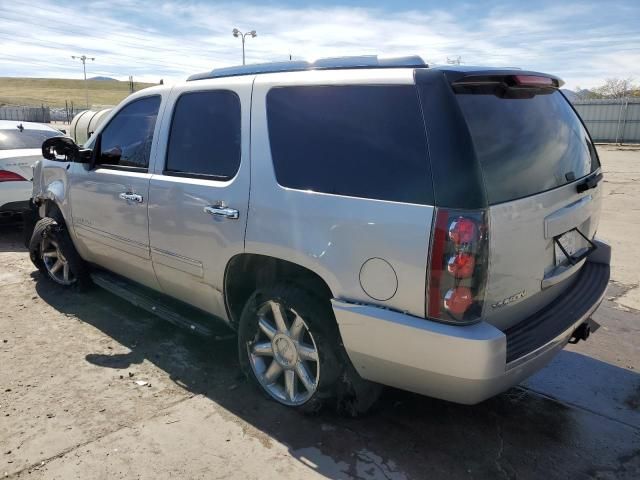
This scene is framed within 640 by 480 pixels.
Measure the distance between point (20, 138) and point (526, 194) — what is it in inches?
311

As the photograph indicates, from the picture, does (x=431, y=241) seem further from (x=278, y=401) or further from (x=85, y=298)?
(x=85, y=298)

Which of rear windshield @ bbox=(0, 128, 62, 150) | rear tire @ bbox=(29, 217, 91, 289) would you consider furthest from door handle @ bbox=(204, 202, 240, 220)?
rear windshield @ bbox=(0, 128, 62, 150)

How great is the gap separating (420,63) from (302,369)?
177cm

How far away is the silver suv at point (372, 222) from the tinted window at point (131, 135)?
50mm

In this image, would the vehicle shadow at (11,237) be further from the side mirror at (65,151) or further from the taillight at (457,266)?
the taillight at (457,266)

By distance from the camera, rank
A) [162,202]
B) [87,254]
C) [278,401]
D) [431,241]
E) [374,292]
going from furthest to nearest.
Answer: [87,254] < [162,202] < [278,401] < [374,292] < [431,241]

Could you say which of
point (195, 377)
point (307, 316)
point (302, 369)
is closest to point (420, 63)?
point (307, 316)

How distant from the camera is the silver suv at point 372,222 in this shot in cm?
239

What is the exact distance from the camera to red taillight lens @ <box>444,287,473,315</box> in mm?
2367

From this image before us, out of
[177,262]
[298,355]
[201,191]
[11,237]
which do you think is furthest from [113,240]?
[11,237]

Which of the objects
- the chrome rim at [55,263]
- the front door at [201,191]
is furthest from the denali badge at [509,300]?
the chrome rim at [55,263]

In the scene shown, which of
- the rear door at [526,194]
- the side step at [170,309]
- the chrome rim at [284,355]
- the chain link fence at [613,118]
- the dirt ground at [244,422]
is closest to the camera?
the rear door at [526,194]

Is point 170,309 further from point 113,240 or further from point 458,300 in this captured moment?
point 458,300

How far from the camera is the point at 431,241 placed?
2348mm
